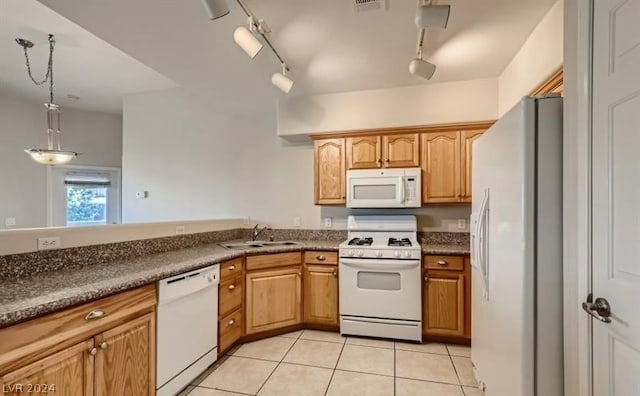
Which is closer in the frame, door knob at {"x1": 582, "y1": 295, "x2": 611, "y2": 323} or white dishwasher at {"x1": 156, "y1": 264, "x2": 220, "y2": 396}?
door knob at {"x1": 582, "y1": 295, "x2": 611, "y2": 323}

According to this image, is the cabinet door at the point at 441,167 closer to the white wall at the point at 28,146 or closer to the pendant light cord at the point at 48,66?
the pendant light cord at the point at 48,66

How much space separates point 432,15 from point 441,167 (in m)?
1.70

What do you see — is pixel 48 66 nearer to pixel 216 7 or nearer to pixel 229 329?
pixel 216 7

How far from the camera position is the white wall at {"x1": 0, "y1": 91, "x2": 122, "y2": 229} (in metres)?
4.05

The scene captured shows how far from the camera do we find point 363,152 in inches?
128

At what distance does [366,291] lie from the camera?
2.85m

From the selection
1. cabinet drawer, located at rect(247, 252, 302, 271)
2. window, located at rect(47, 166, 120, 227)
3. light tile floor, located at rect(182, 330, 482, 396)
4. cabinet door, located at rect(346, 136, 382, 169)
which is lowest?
light tile floor, located at rect(182, 330, 482, 396)

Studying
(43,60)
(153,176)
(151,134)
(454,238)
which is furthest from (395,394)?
(43,60)

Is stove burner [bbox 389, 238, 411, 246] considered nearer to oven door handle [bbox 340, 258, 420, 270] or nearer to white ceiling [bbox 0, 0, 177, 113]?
oven door handle [bbox 340, 258, 420, 270]

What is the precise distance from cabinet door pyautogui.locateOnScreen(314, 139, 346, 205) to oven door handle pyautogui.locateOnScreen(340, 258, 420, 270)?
0.72 meters

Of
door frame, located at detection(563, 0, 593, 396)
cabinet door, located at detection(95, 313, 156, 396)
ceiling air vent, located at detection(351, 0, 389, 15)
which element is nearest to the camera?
door frame, located at detection(563, 0, 593, 396)

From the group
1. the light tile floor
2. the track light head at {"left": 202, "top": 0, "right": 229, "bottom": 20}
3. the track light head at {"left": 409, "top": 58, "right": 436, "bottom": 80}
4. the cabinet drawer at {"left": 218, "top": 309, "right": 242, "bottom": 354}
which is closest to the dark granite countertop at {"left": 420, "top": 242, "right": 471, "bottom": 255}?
the light tile floor

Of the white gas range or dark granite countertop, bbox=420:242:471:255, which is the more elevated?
dark granite countertop, bbox=420:242:471:255

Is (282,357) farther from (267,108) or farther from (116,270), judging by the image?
(267,108)
